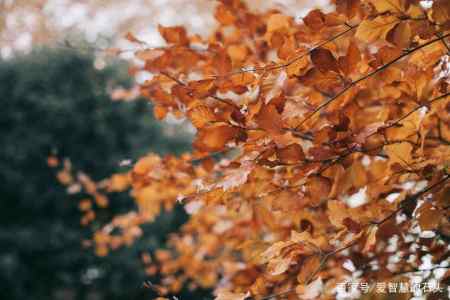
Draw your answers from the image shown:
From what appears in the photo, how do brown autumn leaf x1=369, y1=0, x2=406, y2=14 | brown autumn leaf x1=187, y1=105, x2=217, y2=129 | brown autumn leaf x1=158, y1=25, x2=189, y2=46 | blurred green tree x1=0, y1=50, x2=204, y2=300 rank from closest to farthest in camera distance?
brown autumn leaf x1=369, y1=0, x2=406, y2=14 < brown autumn leaf x1=187, y1=105, x2=217, y2=129 < brown autumn leaf x1=158, y1=25, x2=189, y2=46 < blurred green tree x1=0, y1=50, x2=204, y2=300

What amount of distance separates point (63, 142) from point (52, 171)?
38cm

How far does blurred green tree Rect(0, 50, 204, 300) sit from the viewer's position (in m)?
4.73

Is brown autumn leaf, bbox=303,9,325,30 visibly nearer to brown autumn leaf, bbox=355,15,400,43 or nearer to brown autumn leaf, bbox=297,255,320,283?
brown autumn leaf, bbox=355,15,400,43

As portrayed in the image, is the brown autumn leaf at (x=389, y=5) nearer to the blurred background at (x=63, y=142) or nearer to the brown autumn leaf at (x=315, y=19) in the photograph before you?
the brown autumn leaf at (x=315, y=19)

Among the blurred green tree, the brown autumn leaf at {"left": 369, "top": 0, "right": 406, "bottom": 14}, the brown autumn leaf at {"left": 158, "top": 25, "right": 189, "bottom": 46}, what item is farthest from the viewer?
the blurred green tree

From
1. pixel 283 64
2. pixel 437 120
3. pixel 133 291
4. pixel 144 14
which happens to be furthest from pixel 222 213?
pixel 144 14

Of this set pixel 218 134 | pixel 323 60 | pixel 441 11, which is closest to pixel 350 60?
pixel 323 60

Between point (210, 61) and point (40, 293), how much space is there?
14.3 feet

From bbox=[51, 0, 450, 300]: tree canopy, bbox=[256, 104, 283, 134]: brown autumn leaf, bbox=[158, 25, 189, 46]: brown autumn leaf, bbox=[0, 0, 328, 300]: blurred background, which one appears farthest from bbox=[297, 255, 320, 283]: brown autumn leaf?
bbox=[0, 0, 328, 300]: blurred background

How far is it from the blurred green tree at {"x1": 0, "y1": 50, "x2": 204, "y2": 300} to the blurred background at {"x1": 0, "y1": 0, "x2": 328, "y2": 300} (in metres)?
0.01

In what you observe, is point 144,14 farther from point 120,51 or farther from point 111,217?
point 120,51

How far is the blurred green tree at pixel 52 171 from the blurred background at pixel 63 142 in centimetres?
1

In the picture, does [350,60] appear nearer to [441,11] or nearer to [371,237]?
[441,11]

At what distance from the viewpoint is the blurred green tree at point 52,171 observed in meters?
4.73
